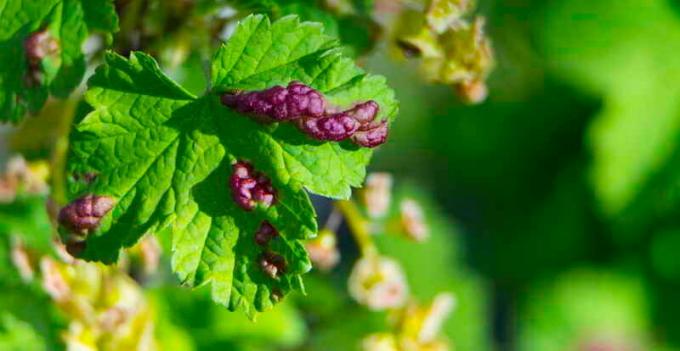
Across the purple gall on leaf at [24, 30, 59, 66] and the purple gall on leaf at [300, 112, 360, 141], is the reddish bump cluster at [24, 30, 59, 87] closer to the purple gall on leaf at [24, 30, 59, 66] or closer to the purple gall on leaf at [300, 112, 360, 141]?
the purple gall on leaf at [24, 30, 59, 66]

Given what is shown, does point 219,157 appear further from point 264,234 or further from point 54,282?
point 54,282

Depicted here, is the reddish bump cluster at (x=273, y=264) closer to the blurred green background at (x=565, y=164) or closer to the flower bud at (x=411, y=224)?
the flower bud at (x=411, y=224)

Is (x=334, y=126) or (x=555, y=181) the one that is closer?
(x=334, y=126)

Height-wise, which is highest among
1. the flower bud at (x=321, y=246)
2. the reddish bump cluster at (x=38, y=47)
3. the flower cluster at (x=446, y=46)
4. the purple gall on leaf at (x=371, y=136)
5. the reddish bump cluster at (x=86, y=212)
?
the purple gall on leaf at (x=371, y=136)

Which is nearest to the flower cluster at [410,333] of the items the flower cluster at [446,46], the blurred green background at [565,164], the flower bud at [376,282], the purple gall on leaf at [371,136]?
the flower bud at [376,282]

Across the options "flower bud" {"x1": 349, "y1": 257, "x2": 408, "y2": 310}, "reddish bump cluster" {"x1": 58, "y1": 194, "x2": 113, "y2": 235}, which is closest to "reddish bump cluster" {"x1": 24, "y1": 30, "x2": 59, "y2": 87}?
"reddish bump cluster" {"x1": 58, "y1": 194, "x2": 113, "y2": 235}

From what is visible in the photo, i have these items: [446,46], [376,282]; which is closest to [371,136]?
[446,46]

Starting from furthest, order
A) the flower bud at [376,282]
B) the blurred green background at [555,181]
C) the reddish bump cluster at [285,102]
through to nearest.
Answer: the blurred green background at [555,181] < the flower bud at [376,282] < the reddish bump cluster at [285,102]
